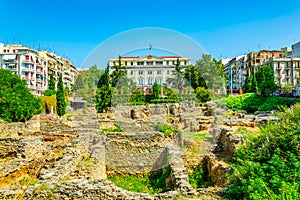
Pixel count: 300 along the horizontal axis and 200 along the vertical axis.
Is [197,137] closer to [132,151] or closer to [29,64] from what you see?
[132,151]

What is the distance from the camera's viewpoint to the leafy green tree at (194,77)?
750 inches

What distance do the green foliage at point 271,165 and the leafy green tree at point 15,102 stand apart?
1753cm

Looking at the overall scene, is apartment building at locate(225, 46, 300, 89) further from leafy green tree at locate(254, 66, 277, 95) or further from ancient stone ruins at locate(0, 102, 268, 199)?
ancient stone ruins at locate(0, 102, 268, 199)

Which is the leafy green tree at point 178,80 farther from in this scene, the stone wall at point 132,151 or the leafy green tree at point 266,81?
the leafy green tree at point 266,81

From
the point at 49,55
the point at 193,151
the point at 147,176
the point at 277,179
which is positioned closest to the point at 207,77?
the point at 193,151

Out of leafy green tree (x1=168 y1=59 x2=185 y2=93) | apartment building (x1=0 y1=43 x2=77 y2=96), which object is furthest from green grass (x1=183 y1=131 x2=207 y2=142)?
apartment building (x1=0 y1=43 x2=77 y2=96)

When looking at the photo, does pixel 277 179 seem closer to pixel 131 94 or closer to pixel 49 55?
pixel 131 94

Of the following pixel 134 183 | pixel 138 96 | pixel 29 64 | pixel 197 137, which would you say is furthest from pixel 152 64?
pixel 29 64

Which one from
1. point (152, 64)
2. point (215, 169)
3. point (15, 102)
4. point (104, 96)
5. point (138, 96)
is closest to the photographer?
point (215, 169)

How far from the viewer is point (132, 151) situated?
9414 mm

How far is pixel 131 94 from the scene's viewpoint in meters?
23.8

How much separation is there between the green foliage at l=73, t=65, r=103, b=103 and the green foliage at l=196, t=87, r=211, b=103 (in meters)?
8.92

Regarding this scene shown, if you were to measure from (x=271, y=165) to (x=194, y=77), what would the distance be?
618 inches

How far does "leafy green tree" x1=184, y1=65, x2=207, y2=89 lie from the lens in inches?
750
